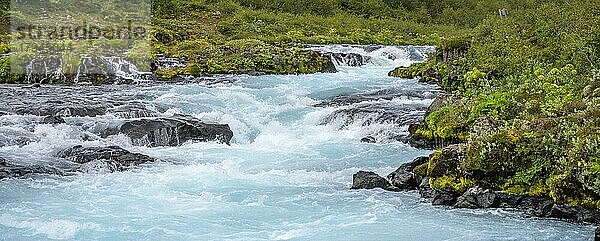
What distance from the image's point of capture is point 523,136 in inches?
427

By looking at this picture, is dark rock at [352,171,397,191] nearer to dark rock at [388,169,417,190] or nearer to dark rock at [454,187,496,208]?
dark rock at [388,169,417,190]

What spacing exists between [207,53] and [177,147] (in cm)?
1558

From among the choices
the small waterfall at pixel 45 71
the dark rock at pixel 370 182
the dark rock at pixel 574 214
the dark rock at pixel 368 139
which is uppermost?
the dark rock at pixel 574 214

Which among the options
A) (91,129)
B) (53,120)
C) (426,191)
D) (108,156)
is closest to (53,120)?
(53,120)

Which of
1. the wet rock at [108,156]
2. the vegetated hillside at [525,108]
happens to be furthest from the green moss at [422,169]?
the wet rock at [108,156]

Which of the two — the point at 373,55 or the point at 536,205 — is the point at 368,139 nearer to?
the point at 536,205

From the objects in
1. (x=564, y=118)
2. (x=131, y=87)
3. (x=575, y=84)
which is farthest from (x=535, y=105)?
(x=131, y=87)

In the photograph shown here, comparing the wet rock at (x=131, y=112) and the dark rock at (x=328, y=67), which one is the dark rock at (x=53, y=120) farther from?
the dark rock at (x=328, y=67)

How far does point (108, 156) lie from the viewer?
1353cm

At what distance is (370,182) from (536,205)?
9.30ft

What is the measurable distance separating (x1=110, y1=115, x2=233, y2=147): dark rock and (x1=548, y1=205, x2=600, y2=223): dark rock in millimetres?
8389

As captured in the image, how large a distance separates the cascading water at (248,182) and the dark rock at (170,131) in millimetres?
277

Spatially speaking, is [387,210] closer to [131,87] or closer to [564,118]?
[564,118]

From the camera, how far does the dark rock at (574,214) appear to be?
369 inches
